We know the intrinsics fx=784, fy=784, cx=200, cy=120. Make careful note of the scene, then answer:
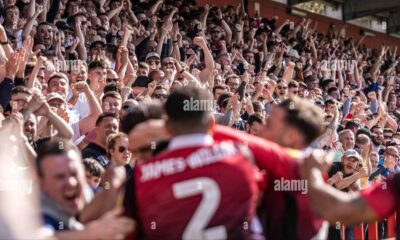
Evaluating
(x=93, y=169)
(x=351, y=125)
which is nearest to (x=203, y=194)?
(x=93, y=169)

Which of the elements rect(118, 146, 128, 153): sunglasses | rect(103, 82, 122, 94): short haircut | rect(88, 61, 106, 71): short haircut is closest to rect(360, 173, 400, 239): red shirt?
rect(118, 146, 128, 153): sunglasses

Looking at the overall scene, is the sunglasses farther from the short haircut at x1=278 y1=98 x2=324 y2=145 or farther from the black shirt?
the short haircut at x1=278 y1=98 x2=324 y2=145

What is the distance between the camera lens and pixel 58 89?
693 cm

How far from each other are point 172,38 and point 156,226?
31.4 ft

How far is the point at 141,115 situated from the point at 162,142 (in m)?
0.29

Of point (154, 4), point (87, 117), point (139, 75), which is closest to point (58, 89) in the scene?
point (87, 117)

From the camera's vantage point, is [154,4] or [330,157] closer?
[330,157]

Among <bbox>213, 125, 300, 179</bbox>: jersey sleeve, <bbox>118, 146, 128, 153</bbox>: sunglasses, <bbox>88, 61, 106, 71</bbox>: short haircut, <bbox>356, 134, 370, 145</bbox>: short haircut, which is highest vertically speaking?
<bbox>88, 61, 106, 71</bbox>: short haircut

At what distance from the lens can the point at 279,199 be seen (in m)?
3.64

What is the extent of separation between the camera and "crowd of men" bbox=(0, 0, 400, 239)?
10.5ft

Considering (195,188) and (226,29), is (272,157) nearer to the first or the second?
(195,188)

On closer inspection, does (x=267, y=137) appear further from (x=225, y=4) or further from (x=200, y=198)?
(x=225, y=4)

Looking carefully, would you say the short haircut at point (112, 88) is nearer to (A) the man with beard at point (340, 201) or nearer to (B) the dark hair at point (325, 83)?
(A) the man with beard at point (340, 201)

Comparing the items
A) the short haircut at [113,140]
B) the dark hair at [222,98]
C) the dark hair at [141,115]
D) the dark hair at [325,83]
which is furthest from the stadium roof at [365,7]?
the dark hair at [141,115]
